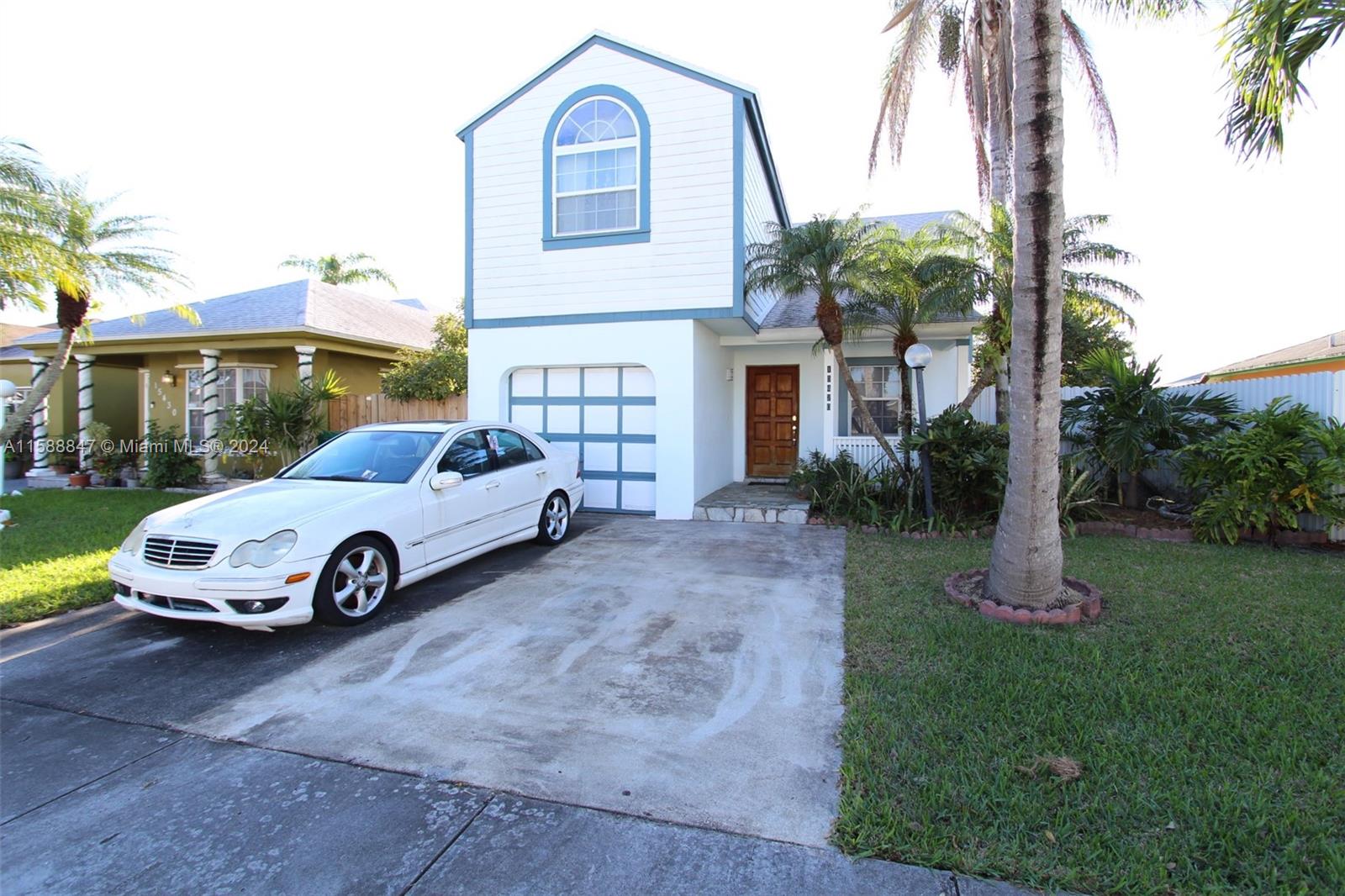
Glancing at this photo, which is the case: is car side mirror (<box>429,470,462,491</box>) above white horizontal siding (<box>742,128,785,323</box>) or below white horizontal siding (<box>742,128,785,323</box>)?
below

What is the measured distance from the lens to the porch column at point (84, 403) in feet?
48.4

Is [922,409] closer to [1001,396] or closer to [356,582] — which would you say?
[1001,396]

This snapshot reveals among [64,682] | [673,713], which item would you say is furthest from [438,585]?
[673,713]

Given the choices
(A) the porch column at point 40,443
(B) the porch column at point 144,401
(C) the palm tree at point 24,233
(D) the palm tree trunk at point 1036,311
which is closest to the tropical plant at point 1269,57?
(D) the palm tree trunk at point 1036,311

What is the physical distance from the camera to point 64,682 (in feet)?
13.3

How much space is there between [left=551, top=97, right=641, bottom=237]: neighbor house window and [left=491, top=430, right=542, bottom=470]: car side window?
384 centimetres

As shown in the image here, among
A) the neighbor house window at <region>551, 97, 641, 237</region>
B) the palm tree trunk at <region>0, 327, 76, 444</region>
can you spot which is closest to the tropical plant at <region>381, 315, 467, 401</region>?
the neighbor house window at <region>551, 97, 641, 237</region>

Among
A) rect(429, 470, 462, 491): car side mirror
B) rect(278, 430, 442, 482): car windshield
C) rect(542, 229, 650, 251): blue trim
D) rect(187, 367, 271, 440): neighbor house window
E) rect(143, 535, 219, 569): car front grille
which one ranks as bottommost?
rect(143, 535, 219, 569): car front grille

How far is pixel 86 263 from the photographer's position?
10469 mm

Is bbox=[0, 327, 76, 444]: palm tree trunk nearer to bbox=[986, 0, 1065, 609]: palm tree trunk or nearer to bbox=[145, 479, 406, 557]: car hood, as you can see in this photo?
bbox=[145, 479, 406, 557]: car hood

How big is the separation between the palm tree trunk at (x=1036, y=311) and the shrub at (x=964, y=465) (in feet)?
10.5

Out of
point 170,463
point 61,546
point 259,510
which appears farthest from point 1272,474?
point 170,463

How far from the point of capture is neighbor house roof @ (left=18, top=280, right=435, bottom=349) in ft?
41.7

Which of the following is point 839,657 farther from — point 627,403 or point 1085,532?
point 627,403
